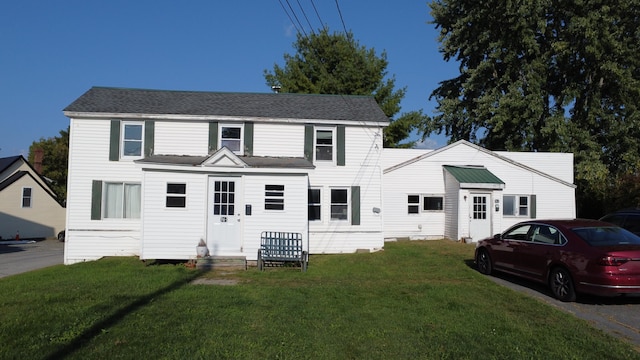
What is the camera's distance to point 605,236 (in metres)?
8.48

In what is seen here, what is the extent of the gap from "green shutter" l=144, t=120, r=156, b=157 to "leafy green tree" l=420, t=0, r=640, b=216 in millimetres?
20718

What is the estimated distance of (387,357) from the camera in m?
5.17

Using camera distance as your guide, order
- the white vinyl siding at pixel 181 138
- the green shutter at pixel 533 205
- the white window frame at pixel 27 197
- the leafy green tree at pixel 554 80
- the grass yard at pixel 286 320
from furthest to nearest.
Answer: the white window frame at pixel 27 197, the leafy green tree at pixel 554 80, the green shutter at pixel 533 205, the white vinyl siding at pixel 181 138, the grass yard at pixel 286 320

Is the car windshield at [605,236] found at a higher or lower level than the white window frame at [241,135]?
lower

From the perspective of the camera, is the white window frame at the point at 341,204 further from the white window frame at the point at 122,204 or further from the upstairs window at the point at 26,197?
the upstairs window at the point at 26,197

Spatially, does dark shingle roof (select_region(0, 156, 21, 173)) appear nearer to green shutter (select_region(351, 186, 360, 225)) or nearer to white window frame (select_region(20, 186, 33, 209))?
white window frame (select_region(20, 186, 33, 209))

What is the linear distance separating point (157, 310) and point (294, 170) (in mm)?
7279

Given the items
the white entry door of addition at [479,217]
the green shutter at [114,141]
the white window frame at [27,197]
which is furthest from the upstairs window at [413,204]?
the white window frame at [27,197]

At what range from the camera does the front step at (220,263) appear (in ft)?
41.2

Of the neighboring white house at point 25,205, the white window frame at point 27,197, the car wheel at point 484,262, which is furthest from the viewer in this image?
the white window frame at point 27,197

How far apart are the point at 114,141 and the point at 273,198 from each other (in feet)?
20.2

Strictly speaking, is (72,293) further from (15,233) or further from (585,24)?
(585,24)

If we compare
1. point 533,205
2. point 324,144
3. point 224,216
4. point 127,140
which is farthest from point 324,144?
point 533,205

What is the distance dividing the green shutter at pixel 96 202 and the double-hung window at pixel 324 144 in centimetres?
767
